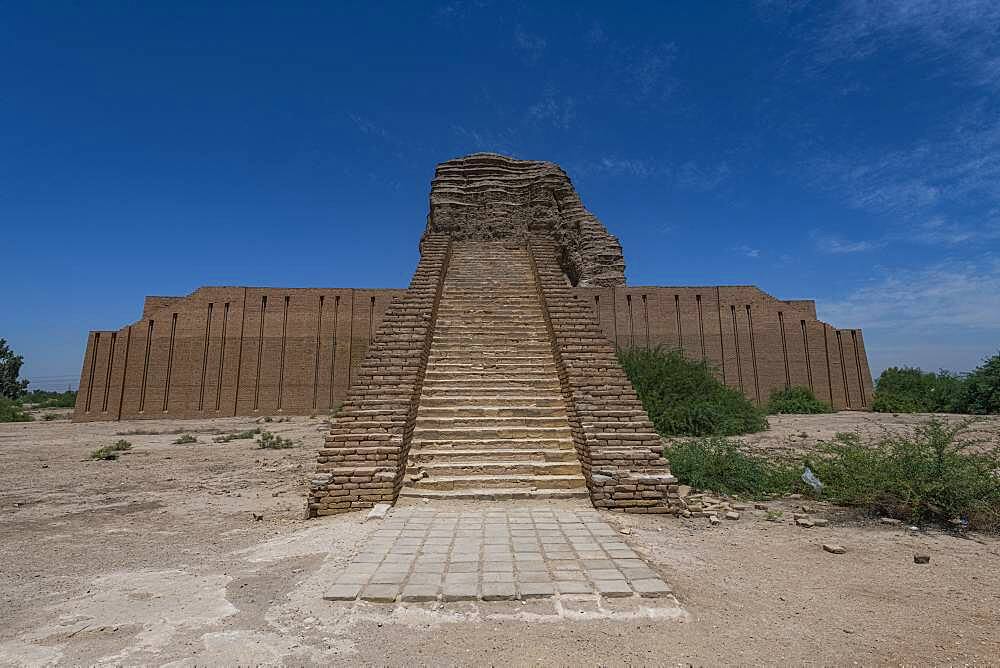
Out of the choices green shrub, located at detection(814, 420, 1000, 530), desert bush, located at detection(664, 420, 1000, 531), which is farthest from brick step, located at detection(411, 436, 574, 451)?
green shrub, located at detection(814, 420, 1000, 530)

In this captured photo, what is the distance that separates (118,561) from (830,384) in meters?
21.6

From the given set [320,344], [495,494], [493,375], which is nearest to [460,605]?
[495,494]

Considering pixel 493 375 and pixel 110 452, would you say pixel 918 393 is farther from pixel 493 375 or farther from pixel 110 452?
pixel 110 452

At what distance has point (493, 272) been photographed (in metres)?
10.7

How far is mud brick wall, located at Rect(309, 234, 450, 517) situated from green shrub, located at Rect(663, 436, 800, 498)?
3.67 m

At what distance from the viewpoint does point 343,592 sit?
3041mm

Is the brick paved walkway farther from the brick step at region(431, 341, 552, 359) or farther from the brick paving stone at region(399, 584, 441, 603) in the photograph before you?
the brick step at region(431, 341, 552, 359)

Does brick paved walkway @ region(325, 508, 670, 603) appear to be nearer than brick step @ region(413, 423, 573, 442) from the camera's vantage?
Yes

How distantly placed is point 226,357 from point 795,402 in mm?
20585

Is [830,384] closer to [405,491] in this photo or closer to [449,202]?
[449,202]

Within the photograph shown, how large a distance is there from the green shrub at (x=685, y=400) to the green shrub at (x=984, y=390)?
8.97 m

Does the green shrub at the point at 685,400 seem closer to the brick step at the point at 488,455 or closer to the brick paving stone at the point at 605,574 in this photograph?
the brick step at the point at 488,455

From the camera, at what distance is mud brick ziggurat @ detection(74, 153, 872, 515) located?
5.54 metres

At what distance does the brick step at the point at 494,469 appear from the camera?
5.66 metres
